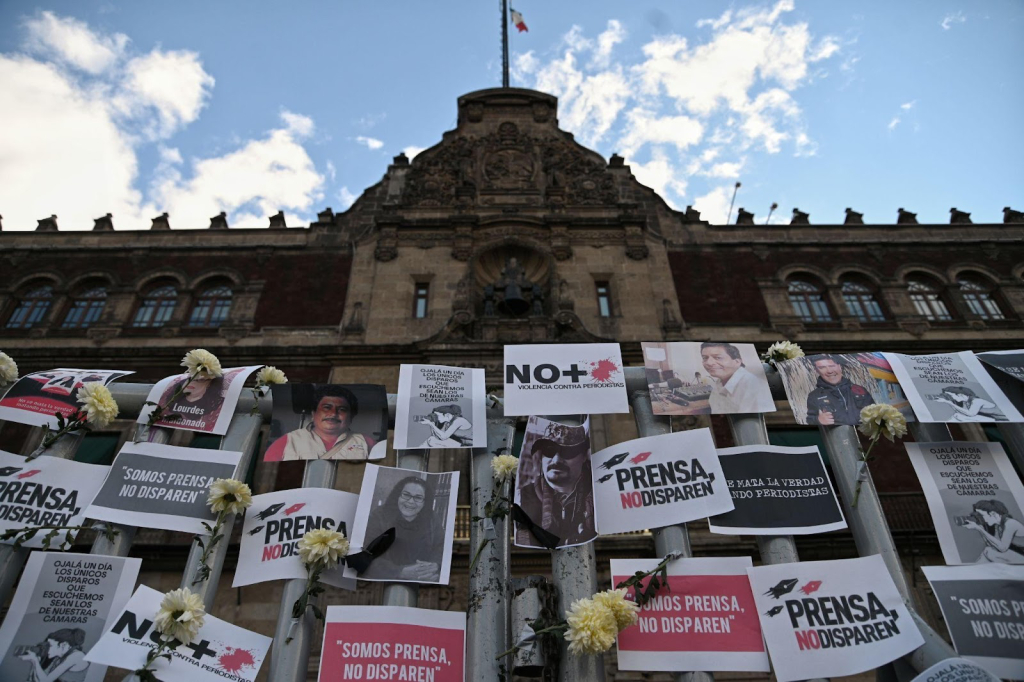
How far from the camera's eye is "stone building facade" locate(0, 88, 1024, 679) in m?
18.0

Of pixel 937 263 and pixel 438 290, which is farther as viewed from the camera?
pixel 937 263

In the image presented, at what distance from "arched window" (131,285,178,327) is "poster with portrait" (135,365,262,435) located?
13.9 m

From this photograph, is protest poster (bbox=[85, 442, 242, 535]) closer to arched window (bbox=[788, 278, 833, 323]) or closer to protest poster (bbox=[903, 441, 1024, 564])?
protest poster (bbox=[903, 441, 1024, 564])

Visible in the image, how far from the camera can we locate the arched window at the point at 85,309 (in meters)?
19.5

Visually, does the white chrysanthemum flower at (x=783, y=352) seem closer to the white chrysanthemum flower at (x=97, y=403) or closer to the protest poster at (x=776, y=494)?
the protest poster at (x=776, y=494)

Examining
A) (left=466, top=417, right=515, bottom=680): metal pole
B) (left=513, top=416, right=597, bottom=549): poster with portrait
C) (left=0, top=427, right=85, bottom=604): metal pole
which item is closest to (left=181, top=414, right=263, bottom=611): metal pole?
(left=0, top=427, right=85, bottom=604): metal pole

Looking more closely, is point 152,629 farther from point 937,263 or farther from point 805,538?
point 937,263

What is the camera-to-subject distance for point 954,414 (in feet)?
22.1

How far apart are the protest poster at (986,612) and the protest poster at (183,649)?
19.4 ft

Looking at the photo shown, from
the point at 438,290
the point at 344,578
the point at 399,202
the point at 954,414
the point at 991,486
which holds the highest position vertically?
the point at 399,202

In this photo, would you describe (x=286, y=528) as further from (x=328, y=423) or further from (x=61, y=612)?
(x=61, y=612)

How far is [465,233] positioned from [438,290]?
8.11 ft

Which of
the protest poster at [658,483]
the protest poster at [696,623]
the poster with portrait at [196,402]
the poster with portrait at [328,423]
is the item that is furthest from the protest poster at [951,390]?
the poster with portrait at [196,402]

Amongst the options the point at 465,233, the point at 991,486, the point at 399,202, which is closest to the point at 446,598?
the point at 991,486
